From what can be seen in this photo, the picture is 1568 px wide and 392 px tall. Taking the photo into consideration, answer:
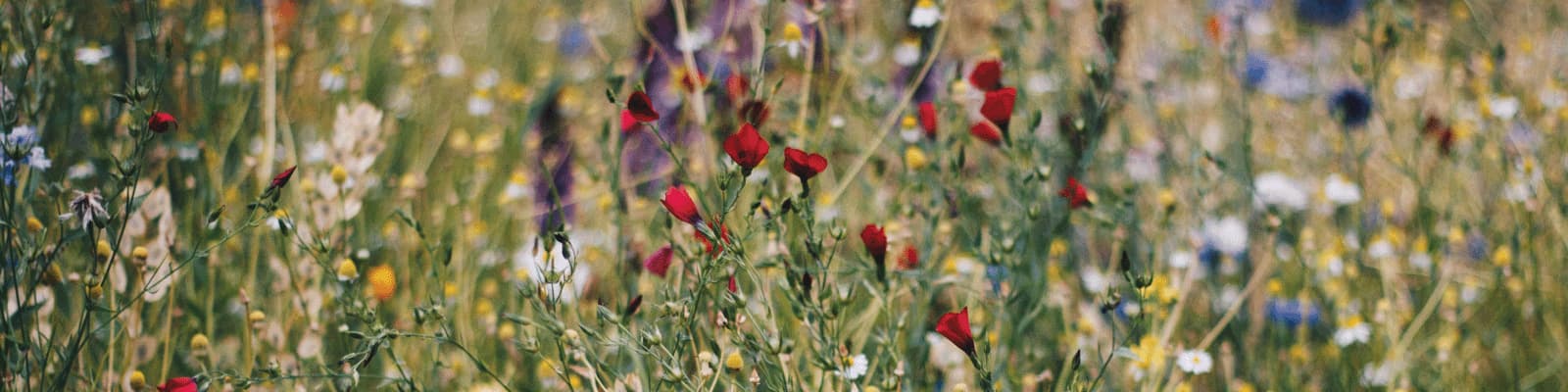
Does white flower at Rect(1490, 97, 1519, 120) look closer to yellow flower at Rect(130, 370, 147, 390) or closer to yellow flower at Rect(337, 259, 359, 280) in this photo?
yellow flower at Rect(337, 259, 359, 280)

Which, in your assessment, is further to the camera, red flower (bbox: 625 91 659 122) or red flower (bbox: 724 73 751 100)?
red flower (bbox: 724 73 751 100)

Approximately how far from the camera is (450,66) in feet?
8.17

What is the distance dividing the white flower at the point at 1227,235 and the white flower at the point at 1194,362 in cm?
51

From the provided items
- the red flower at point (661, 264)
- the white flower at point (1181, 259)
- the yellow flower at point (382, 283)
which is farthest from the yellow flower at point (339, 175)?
the white flower at point (1181, 259)

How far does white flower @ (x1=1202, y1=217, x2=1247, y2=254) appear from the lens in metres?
1.81

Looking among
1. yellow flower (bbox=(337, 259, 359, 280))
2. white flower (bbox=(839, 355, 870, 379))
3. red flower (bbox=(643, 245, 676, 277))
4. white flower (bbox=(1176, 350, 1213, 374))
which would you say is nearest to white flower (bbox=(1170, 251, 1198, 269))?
white flower (bbox=(1176, 350, 1213, 374))

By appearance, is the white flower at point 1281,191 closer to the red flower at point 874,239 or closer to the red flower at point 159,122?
the red flower at point 874,239

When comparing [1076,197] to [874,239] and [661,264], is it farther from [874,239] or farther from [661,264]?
[661,264]

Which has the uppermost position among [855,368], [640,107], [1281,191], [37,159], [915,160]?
[37,159]

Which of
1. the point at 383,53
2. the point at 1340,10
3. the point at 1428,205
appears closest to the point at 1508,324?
the point at 1428,205

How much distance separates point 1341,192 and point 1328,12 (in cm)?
158

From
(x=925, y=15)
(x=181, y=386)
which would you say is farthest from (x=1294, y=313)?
(x=181, y=386)

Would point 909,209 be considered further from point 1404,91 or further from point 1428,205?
point 1404,91

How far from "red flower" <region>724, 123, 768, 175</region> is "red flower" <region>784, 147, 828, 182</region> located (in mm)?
24
